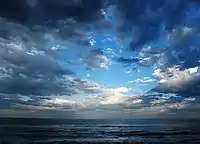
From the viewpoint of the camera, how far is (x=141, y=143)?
5544 centimetres

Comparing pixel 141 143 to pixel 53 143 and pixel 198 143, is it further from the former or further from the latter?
pixel 53 143

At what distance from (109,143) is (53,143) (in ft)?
38.3

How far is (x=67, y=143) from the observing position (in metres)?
56.4

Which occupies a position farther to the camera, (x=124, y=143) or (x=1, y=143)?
(x=124, y=143)

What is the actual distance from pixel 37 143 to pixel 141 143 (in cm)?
2140

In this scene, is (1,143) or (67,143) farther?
(67,143)

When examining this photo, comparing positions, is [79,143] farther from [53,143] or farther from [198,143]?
[198,143]

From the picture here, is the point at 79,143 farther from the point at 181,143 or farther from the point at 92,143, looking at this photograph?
the point at 181,143

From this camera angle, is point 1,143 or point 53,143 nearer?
point 1,143

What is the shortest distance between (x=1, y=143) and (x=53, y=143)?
12497 mm

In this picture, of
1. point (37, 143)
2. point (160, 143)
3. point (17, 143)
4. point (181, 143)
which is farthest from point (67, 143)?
point (181, 143)

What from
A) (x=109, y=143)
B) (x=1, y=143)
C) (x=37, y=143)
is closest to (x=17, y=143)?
(x=37, y=143)

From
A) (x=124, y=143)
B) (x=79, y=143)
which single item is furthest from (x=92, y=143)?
(x=124, y=143)

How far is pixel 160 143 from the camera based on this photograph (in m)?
56.6
